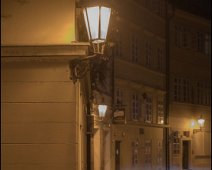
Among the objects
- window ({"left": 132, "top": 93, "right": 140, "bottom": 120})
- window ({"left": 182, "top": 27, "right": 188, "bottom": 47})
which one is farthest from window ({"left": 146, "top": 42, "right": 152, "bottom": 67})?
window ({"left": 182, "top": 27, "right": 188, "bottom": 47})

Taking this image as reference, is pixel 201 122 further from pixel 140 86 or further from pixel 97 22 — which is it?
pixel 97 22

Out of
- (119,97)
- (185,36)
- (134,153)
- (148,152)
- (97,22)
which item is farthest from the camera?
(185,36)

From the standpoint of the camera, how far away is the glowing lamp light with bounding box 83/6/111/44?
7.42 metres

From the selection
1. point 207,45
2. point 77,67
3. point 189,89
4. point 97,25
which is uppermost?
point 207,45

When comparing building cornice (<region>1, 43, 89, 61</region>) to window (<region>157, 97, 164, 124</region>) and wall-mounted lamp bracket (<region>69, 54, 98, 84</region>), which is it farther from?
window (<region>157, 97, 164, 124</region>)

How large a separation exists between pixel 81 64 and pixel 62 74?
0.30 meters

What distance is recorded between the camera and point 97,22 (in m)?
7.48

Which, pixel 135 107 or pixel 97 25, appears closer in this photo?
pixel 97 25

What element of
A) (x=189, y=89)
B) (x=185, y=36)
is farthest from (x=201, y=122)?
(x=185, y=36)

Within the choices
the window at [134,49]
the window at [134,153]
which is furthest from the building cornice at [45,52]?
the window at [134,49]

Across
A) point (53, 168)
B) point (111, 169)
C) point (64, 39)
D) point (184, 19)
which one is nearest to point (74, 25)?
point (64, 39)

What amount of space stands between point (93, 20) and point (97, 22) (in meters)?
0.06

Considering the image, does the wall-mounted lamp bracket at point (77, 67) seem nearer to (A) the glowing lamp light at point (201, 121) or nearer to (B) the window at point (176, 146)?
(B) the window at point (176, 146)

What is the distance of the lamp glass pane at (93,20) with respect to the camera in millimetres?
7434
